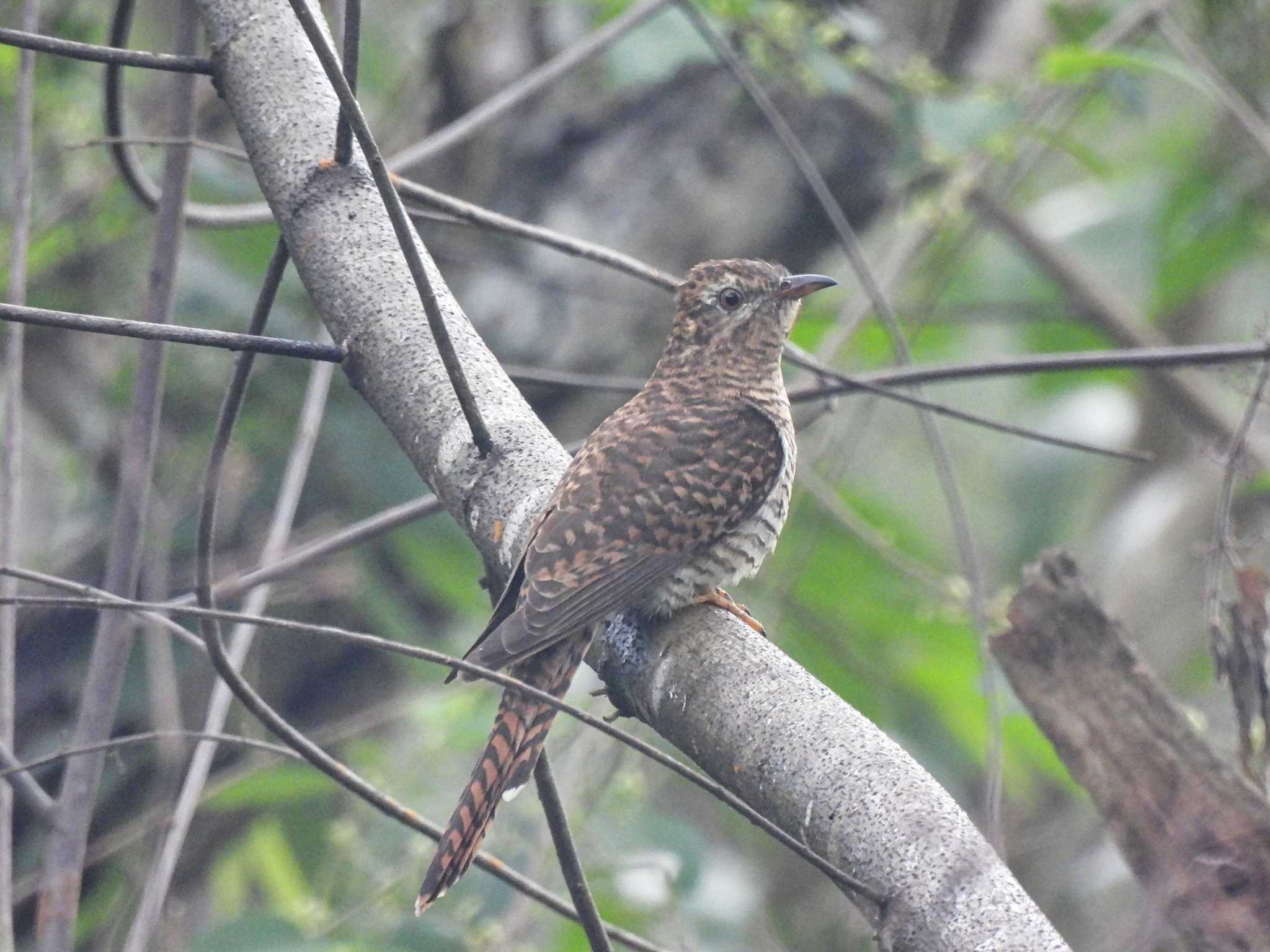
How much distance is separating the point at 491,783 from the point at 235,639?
92 centimetres

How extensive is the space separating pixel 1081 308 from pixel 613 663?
3.96m

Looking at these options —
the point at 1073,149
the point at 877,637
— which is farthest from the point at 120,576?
the point at 1073,149

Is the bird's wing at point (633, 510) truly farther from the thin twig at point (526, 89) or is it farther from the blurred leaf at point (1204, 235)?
the blurred leaf at point (1204, 235)

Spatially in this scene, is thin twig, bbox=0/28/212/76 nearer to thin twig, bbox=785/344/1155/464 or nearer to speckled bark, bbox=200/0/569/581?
speckled bark, bbox=200/0/569/581

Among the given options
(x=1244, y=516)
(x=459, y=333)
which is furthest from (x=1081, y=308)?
(x=459, y=333)

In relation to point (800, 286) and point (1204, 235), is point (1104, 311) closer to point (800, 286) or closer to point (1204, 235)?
point (1204, 235)

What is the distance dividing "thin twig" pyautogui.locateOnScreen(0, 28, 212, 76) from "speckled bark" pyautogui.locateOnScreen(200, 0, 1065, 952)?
7 centimetres

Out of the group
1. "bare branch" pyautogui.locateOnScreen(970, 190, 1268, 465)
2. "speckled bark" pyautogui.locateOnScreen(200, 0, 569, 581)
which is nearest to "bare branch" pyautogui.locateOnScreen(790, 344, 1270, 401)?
"speckled bark" pyautogui.locateOnScreen(200, 0, 569, 581)

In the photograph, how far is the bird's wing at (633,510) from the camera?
2350mm

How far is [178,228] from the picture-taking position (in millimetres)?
2471

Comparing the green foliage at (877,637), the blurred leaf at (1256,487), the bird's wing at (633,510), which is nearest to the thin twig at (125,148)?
the bird's wing at (633,510)

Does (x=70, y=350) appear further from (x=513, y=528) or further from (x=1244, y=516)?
(x=1244, y=516)

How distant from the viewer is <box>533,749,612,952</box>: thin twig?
175 cm

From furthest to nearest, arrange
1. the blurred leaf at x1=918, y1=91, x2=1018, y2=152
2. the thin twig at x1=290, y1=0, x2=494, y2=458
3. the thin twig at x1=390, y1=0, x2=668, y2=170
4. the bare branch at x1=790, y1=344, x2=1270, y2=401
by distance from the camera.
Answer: the blurred leaf at x1=918, y1=91, x2=1018, y2=152, the thin twig at x1=390, y1=0, x2=668, y2=170, the bare branch at x1=790, y1=344, x2=1270, y2=401, the thin twig at x1=290, y1=0, x2=494, y2=458
